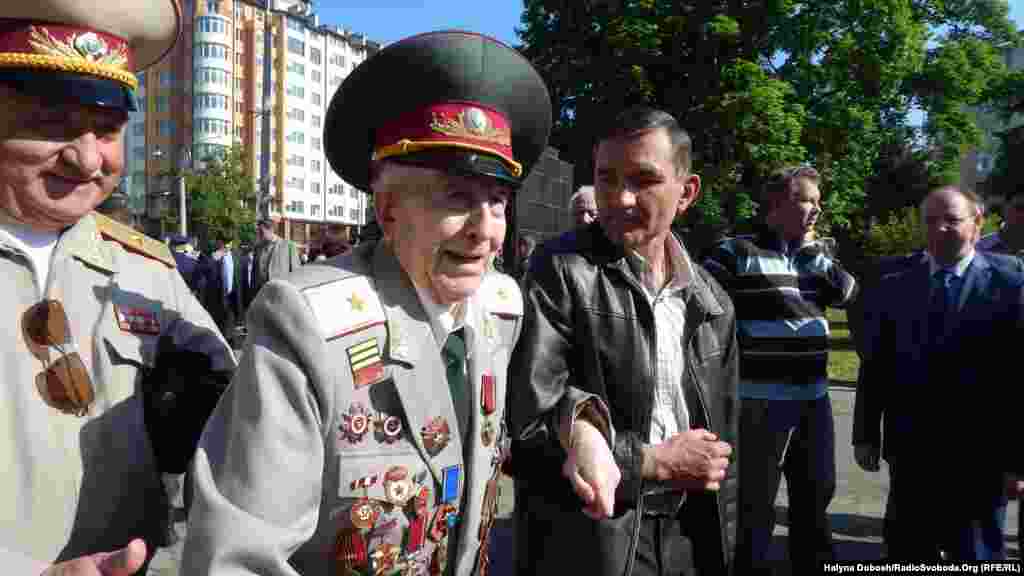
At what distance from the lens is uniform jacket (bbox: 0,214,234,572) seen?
1.53 meters

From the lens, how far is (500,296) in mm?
2018

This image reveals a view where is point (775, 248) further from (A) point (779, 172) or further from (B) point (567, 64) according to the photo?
(B) point (567, 64)

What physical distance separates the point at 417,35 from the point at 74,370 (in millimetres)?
994

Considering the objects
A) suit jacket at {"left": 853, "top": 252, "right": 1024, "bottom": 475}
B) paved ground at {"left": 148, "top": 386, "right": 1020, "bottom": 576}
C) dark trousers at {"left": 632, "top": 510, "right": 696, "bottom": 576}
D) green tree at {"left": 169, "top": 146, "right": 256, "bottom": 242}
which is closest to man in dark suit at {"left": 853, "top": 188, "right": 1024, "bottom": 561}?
suit jacket at {"left": 853, "top": 252, "right": 1024, "bottom": 475}

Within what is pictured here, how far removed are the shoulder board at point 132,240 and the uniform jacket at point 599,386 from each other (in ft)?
3.06

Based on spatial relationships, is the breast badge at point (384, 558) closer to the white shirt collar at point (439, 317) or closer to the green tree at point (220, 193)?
the white shirt collar at point (439, 317)

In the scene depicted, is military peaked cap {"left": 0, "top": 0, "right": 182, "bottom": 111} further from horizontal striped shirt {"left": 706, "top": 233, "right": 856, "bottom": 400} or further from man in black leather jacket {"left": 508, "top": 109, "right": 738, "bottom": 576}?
horizontal striped shirt {"left": 706, "top": 233, "right": 856, "bottom": 400}

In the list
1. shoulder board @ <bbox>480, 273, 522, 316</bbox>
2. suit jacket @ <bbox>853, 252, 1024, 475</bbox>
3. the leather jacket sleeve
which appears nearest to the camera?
shoulder board @ <bbox>480, 273, 522, 316</bbox>

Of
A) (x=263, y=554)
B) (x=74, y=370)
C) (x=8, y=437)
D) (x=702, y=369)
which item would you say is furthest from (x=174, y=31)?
(x=702, y=369)

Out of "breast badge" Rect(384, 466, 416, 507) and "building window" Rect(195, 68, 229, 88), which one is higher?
"building window" Rect(195, 68, 229, 88)

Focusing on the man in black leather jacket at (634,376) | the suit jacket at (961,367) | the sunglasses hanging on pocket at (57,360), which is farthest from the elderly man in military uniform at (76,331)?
the suit jacket at (961,367)

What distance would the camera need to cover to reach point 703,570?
2.51m

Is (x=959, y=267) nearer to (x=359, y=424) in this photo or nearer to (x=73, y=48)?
(x=359, y=424)

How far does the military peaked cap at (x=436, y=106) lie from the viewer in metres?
1.66
